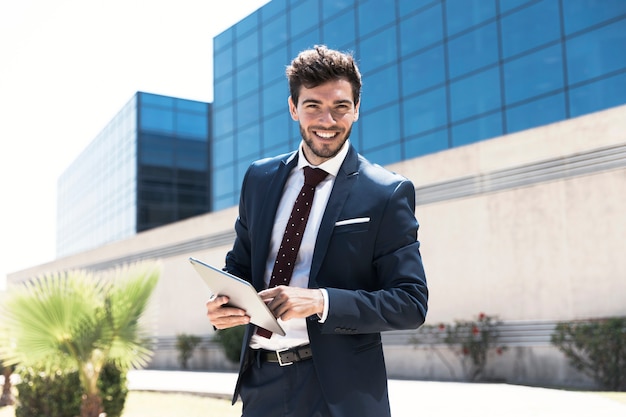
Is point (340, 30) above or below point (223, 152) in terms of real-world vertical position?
above

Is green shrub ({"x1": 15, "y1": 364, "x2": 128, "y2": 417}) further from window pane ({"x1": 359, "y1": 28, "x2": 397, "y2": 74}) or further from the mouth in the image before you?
window pane ({"x1": 359, "y1": 28, "x2": 397, "y2": 74})

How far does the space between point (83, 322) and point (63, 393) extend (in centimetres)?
154

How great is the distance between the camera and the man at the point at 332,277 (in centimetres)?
203

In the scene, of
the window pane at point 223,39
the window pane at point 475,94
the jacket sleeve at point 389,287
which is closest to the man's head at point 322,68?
the jacket sleeve at point 389,287

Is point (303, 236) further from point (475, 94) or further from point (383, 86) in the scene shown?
point (383, 86)

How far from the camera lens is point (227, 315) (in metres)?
2.03

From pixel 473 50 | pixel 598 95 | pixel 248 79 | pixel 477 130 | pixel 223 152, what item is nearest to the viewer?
pixel 598 95

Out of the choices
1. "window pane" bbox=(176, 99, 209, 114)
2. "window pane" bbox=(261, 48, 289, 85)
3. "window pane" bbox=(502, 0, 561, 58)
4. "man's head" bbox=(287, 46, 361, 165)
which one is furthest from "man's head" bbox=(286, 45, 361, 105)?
"window pane" bbox=(176, 99, 209, 114)

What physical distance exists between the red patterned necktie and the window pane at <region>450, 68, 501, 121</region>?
60.0 ft

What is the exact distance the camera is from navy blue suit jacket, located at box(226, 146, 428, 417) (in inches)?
79.8

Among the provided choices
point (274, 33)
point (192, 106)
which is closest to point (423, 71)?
point (274, 33)

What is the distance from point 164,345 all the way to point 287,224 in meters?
21.8

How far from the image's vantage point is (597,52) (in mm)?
17688

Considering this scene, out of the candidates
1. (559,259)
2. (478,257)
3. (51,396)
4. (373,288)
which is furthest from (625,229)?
(373,288)
